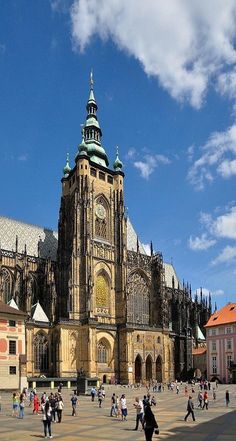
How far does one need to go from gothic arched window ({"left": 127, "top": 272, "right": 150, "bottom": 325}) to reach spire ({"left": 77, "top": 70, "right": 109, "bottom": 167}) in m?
19.6

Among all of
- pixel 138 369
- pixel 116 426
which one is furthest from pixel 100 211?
pixel 116 426

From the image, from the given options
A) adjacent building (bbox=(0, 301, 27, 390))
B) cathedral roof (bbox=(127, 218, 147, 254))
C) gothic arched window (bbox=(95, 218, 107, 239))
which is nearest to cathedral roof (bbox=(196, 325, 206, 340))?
cathedral roof (bbox=(127, 218, 147, 254))

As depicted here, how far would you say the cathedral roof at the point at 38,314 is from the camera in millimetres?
67312

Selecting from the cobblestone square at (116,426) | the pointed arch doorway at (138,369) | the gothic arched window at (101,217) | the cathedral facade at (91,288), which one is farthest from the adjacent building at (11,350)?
the gothic arched window at (101,217)

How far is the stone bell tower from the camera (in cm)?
6962

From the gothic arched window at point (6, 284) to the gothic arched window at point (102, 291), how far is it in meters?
12.7

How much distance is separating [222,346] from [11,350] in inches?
1582

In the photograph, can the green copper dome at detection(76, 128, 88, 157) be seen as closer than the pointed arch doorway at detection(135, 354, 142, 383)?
No

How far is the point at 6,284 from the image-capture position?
69938 mm

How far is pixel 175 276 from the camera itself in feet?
345

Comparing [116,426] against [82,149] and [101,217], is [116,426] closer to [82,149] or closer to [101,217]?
[101,217]

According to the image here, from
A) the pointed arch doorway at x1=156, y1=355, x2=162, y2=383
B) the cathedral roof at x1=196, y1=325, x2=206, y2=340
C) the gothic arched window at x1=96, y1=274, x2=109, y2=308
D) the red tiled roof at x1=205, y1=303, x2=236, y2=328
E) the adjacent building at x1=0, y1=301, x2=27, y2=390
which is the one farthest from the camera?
the cathedral roof at x1=196, y1=325, x2=206, y2=340

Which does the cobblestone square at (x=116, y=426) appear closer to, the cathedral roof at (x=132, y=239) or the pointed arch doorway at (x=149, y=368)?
the pointed arch doorway at (x=149, y=368)

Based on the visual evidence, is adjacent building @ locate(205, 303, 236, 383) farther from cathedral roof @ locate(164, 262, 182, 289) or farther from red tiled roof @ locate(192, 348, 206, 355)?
cathedral roof @ locate(164, 262, 182, 289)
